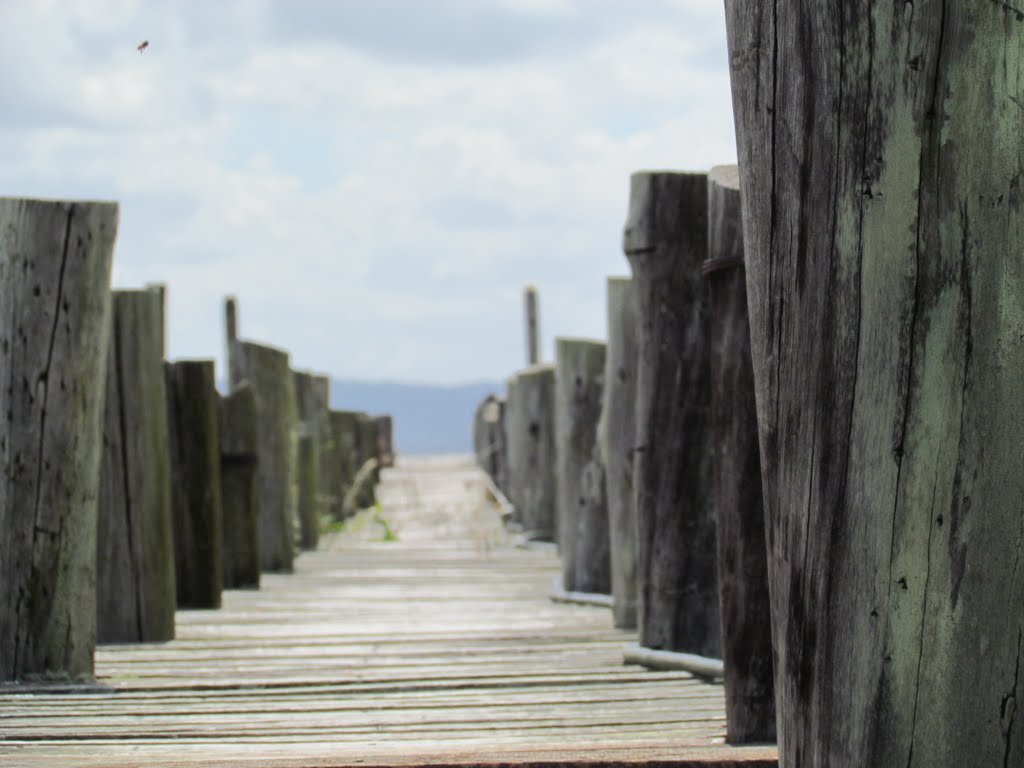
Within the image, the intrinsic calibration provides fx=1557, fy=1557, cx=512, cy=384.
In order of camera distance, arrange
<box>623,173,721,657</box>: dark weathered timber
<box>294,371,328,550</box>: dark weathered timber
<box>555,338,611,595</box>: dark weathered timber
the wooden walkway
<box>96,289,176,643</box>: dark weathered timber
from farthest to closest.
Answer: <box>294,371,328,550</box>: dark weathered timber
<box>555,338,611,595</box>: dark weathered timber
<box>96,289,176,643</box>: dark weathered timber
<box>623,173,721,657</box>: dark weathered timber
the wooden walkway

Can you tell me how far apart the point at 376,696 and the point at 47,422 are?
4.53 ft

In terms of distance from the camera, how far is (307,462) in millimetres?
12102

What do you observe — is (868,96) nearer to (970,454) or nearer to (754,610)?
(970,454)

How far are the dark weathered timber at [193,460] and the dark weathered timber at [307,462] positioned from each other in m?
4.31

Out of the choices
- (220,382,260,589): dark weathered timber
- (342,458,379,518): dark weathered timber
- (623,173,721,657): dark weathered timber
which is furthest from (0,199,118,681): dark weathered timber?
(342,458,379,518): dark weathered timber

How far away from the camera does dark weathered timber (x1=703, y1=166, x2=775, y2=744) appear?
3961 millimetres

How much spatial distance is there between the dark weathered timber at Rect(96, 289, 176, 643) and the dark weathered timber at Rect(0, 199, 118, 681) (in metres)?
1.06

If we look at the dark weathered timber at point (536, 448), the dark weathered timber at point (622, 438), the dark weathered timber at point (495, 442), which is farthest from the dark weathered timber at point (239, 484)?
the dark weathered timber at point (495, 442)

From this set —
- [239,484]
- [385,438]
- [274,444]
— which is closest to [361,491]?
[274,444]

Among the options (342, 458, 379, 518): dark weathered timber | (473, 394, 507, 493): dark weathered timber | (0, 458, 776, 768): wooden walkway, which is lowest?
(0, 458, 776, 768): wooden walkway

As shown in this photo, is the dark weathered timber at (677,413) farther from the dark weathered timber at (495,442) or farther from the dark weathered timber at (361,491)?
the dark weathered timber at (495,442)

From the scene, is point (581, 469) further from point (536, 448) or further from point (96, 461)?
point (96, 461)

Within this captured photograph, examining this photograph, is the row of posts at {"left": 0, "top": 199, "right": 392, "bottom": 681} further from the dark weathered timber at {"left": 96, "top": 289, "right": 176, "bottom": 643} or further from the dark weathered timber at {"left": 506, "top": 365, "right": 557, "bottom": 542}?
the dark weathered timber at {"left": 506, "top": 365, "right": 557, "bottom": 542}

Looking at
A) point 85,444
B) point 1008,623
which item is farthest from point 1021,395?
point 85,444
